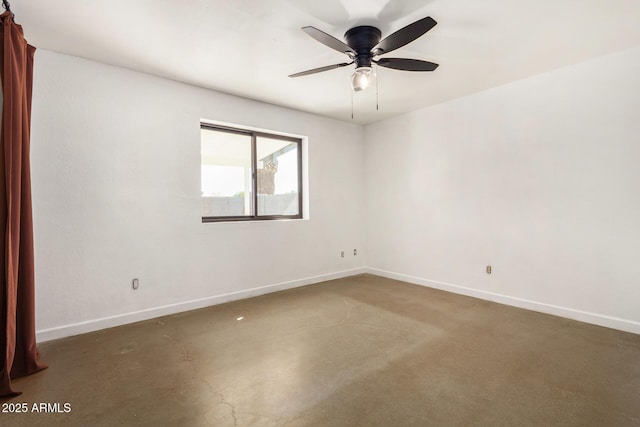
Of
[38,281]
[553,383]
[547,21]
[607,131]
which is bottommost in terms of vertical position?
[553,383]

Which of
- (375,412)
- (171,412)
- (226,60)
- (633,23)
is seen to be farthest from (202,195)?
(633,23)

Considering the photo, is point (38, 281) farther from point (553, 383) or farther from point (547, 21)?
point (547, 21)

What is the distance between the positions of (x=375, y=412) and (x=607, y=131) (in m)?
3.35

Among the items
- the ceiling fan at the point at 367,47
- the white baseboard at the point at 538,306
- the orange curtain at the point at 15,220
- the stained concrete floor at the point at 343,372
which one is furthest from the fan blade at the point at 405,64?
the white baseboard at the point at 538,306

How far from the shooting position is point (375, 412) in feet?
5.54

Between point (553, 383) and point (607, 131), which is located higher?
point (607, 131)

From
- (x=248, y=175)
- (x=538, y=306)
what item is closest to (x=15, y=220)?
(x=248, y=175)

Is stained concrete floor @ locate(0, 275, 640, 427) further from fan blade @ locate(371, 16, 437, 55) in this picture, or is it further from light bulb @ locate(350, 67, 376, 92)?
fan blade @ locate(371, 16, 437, 55)

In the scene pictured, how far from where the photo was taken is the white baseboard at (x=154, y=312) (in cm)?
269

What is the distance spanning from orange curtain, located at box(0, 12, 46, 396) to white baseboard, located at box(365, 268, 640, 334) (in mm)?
4275

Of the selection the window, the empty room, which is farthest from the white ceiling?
the window

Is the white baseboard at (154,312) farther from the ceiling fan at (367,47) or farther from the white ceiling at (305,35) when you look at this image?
the ceiling fan at (367,47)

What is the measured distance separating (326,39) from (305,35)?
0.45 metres

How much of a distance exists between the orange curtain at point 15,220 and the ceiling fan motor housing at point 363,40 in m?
2.37
